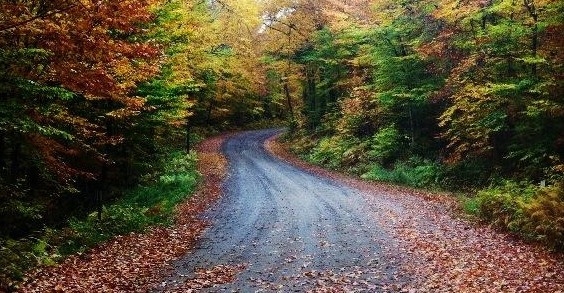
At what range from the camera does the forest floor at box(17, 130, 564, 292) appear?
31.1 ft

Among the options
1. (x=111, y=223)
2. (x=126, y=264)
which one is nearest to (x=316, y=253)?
(x=126, y=264)

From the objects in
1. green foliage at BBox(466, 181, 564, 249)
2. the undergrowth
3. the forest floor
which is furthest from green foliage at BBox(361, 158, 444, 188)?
green foliage at BBox(466, 181, 564, 249)

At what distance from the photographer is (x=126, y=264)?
1105 cm

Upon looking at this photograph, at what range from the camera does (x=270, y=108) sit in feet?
199

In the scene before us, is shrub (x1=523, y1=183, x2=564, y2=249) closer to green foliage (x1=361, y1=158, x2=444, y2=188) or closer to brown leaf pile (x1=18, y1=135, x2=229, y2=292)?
brown leaf pile (x1=18, y1=135, x2=229, y2=292)

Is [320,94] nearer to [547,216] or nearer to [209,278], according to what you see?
[547,216]

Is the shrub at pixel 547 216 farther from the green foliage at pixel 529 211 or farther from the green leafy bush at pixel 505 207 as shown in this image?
the green leafy bush at pixel 505 207

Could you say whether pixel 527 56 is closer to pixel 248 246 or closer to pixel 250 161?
pixel 248 246

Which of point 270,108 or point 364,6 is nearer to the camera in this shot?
point 364,6

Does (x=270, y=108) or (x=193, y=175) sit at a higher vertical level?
(x=270, y=108)

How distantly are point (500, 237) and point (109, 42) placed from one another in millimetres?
11451

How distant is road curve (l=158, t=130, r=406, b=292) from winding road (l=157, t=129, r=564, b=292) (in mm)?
27

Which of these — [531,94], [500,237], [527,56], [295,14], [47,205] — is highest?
[295,14]

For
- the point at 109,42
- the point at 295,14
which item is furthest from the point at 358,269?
the point at 295,14
